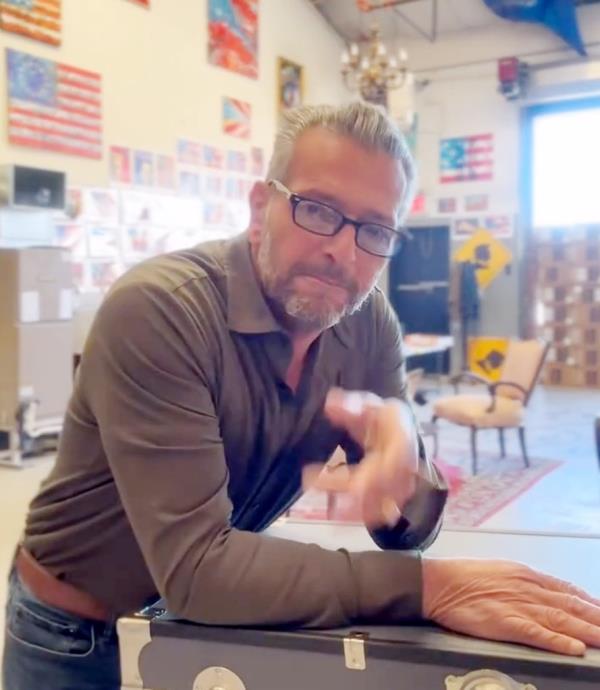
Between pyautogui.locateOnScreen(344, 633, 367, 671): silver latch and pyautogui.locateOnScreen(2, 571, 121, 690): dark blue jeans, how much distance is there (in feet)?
Answer: 1.49

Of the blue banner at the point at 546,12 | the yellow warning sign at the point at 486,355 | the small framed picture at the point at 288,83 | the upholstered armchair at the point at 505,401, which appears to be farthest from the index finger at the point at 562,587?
the blue banner at the point at 546,12

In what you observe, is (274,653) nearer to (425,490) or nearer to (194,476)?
(194,476)

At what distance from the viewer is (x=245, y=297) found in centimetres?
113

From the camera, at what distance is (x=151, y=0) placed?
288 inches

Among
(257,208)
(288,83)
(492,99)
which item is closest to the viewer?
(257,208)

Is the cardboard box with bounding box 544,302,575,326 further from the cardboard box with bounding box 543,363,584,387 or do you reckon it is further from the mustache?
the mustache

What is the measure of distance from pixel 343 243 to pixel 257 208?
177 millimetres

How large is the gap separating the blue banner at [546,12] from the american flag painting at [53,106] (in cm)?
440

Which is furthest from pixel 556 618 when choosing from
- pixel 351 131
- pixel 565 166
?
pixel 565 166

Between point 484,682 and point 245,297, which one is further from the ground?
point 245,297

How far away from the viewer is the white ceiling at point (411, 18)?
9336 millimetres

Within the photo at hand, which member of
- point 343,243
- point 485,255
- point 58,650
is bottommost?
point 58,650

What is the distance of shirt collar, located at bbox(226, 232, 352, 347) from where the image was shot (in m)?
1.11

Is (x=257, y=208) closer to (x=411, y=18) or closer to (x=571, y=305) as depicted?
(x=571, y=305)
